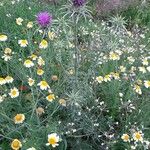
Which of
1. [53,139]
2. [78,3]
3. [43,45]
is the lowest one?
[53,139]

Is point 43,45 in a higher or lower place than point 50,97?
higher

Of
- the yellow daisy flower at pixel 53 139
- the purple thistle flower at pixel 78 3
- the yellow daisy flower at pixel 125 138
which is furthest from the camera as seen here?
the yellow daisy flower at pixel 125 138

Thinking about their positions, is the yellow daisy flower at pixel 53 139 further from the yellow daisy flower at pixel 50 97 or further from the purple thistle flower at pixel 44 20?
the purple thistle flower at pixel 44 20

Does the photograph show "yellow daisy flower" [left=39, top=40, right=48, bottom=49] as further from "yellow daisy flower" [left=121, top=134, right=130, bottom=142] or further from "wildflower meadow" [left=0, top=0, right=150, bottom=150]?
"yellow daisy flower" [left=121, top=134, right=130, bottom=142]

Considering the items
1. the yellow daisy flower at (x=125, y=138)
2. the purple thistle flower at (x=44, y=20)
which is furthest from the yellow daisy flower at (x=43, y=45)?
the yellow daisy flower at (x=125, y=138)

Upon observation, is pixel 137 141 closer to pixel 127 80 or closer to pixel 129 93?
pixel 129 93

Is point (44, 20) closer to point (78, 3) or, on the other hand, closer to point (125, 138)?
point (78, 3)

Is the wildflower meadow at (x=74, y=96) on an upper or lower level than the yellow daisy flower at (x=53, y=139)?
upper

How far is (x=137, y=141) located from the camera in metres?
2.73

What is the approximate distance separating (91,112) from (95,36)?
0.93 metres

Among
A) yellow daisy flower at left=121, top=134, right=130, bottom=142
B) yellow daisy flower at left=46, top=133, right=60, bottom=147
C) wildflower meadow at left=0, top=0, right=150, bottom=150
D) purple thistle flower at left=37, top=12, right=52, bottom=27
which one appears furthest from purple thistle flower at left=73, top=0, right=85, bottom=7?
yellow daisy flower at left=121, top=134, right=130, bottom=142

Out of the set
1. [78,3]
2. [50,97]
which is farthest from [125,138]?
[78,3]

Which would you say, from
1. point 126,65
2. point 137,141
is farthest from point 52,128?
point 126,65

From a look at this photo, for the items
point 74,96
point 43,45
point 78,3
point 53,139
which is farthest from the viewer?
point 43,45
